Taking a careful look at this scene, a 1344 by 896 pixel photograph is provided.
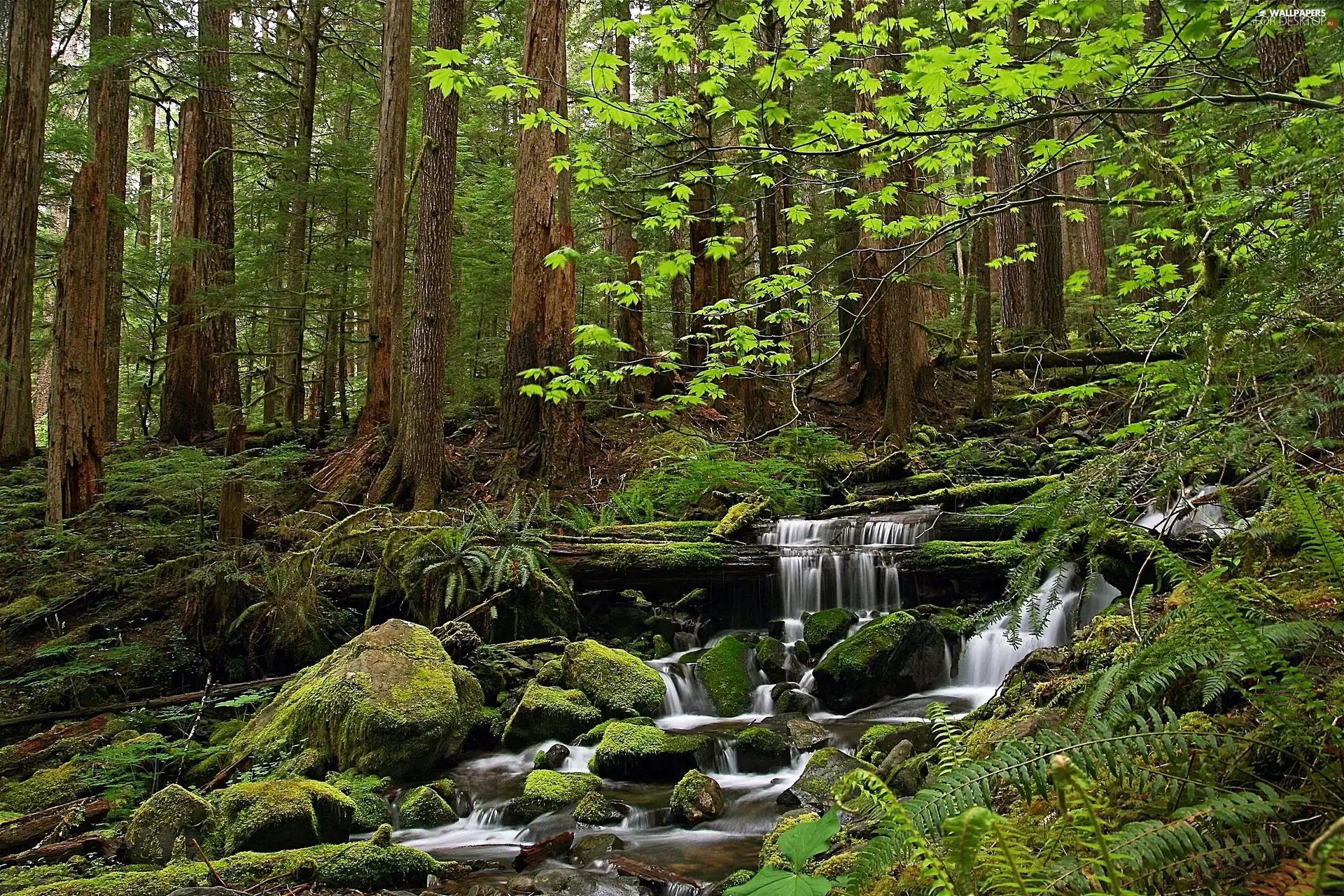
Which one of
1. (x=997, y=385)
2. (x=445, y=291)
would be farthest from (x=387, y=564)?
(x=997, y=385)

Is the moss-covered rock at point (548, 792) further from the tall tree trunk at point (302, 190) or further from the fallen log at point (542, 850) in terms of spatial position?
the tall tree trunk at point (302, 190)

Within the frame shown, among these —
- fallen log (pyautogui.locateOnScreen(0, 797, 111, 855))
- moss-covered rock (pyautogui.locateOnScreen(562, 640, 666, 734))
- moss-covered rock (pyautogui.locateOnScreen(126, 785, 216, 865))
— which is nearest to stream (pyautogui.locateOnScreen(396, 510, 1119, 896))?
moss-covered rock (pyautogui.locateOnScreen(562, 640, 666, 734))

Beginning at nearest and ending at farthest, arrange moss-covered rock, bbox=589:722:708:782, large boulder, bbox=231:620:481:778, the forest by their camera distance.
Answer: the forest < large boulder, bbox=231:620:481:778 < moss-covered rock, bbox=589:722:708:782

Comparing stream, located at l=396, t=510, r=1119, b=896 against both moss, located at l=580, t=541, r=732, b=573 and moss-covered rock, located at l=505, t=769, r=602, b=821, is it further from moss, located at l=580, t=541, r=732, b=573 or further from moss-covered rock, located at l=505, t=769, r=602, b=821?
moss, located at l=580, t=541, r=732, b=573

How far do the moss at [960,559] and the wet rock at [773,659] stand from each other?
172cm

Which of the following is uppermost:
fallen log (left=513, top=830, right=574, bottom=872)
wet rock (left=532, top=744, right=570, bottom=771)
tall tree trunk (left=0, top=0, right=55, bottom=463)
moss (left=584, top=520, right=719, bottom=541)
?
tall tree trunk (left=0, top=0, right=55, bottom=463)

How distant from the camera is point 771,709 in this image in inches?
307

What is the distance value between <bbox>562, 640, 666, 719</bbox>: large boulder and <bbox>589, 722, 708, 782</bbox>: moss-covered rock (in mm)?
872

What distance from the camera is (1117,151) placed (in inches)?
163

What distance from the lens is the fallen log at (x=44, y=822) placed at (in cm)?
484

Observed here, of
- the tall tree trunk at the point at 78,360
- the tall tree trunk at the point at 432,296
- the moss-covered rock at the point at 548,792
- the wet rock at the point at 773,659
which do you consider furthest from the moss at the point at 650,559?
the tall tree trunk at the point at 78,360

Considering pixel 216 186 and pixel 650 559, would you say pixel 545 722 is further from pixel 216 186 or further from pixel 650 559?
pixel 216 186

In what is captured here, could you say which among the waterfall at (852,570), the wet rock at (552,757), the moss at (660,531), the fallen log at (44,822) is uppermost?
the moss at (660,531)

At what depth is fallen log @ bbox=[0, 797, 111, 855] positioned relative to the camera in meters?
4.84
